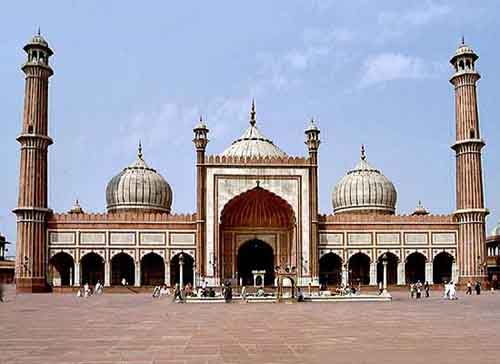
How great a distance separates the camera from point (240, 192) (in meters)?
39.9

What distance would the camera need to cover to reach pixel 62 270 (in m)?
43.1

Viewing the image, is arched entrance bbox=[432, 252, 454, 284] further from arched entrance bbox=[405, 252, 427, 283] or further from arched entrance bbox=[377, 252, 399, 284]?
arched entrance bbox=[377, 252, 399, 284]

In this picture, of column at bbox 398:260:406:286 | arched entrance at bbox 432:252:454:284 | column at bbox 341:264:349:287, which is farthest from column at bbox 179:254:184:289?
arched entrance at bbox 432:252:454:284

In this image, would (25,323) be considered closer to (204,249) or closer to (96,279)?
(204,249)

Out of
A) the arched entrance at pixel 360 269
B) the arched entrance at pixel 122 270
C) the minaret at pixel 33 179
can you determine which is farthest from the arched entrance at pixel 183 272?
the arched entrance at pixel 360 269

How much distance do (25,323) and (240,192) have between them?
25.8 meters

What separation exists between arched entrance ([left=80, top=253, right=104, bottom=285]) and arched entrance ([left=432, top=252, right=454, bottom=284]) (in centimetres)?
1970

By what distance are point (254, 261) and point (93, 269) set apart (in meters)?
9.54

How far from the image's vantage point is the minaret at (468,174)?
4019 centimetres

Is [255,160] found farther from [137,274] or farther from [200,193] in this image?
[137,274]

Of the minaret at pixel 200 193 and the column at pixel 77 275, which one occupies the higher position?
the minaret at pixel 200 193

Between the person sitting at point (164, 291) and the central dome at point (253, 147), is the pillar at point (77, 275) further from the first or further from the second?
the central dome at point (253, 147)

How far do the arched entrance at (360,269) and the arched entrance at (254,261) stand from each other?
4824mm

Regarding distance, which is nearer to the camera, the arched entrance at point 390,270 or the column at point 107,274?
the column at point 107,274
